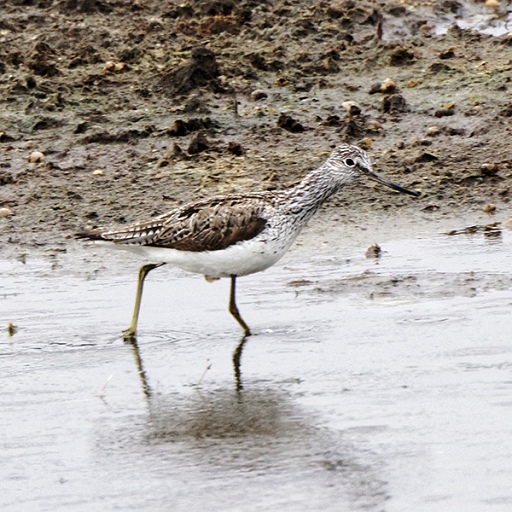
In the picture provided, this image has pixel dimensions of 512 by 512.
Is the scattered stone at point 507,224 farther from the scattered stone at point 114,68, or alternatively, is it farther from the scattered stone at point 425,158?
the scattered stone at point 114,68

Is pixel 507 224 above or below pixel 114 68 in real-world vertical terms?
below

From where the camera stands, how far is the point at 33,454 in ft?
20.8

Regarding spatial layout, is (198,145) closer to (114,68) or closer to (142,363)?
(114,68)

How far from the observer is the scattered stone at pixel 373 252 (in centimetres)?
989

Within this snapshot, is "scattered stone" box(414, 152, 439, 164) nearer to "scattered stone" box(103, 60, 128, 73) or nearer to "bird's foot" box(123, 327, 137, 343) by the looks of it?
"scattered stone" box(103, 60, 128, 73)

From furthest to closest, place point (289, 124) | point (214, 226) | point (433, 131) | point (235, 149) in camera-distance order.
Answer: point (289, 124) → point (433, 131) → point (235, 149) → point (214, 226)

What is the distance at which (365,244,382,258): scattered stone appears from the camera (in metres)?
9.89

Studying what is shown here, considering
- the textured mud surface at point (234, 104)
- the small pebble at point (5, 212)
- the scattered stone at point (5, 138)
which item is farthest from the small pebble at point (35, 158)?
the small pebble at point (5, 212)

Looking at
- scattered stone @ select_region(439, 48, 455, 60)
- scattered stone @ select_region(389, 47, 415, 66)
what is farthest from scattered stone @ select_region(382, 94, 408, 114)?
scattered stone @ select_region(439, 48, 455, 60)

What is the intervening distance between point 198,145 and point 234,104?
3.74ft

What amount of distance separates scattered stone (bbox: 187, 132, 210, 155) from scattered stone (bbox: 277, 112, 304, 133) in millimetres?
860

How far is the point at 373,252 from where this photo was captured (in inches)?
390

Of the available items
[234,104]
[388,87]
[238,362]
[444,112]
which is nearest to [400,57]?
[388,87]

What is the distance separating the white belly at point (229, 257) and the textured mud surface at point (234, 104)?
2311 mm
